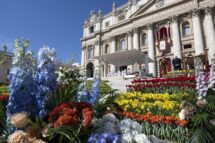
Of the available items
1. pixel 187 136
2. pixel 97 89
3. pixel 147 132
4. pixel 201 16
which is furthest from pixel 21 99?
pixel 201 16

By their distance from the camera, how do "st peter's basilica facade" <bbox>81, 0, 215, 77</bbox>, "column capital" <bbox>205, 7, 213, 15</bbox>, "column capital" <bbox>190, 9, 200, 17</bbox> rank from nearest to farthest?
"st peter's basilica facade" <bbox>81, 0, 215, 77</bbox> < "column capital" <bbox>205, 7, 213, 15</bbox> < "column capital" <bbox>190, 9, 200, 17</bbox>

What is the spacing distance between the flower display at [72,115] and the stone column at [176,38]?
98.2 feet

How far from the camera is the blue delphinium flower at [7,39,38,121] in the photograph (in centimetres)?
279

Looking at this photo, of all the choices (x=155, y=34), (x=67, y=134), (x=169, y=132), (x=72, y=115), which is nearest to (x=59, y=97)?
(x=72, y=115)

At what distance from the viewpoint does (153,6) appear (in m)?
34.6

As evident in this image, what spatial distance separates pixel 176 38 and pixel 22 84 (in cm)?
3090

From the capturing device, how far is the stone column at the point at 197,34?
92.4 feet

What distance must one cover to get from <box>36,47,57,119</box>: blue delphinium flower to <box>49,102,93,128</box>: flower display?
1.01 feet

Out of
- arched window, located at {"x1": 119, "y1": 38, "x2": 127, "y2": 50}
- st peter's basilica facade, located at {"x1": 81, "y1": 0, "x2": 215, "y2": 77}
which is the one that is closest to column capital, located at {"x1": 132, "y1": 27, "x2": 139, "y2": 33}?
st peter's basilica facade, located at {"x1": 81, "y1": 0, "x2": 215, "y2": 77}

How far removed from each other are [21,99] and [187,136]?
3.67 m

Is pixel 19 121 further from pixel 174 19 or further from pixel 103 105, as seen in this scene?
pixel 174 19

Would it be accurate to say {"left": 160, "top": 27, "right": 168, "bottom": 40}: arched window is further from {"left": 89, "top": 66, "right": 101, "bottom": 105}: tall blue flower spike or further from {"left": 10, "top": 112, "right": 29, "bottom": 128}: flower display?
{"left": 10, "top": 112, "right": 29, "bottom": 128}: flower display

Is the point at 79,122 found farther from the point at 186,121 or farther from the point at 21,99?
the point at 186,121

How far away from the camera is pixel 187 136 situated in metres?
4.58
